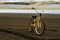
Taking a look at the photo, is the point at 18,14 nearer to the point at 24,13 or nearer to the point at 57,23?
the point at 24,13

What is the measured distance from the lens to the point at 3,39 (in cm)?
119

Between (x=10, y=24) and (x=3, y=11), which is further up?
(x=3, y=11)

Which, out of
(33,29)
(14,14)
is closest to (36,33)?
(33,29)

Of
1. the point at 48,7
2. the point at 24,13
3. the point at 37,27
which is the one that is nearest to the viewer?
the point at 37,27

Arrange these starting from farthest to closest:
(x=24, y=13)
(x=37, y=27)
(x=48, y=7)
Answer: (x=24, y=13)
(x=48, y=7)
(x=37, y=27)

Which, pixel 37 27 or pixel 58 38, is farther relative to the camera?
pixel 58 38

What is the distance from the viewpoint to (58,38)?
3.91ft

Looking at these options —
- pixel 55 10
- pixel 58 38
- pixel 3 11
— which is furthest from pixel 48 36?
pixel 3 11

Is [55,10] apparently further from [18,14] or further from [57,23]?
[18,14]

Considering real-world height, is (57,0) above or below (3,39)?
above

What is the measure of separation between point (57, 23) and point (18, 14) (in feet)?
1.25

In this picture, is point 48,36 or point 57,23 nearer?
point 48,36

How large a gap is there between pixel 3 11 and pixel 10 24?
141 mm

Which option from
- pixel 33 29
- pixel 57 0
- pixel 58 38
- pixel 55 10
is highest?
pixel 57 0
